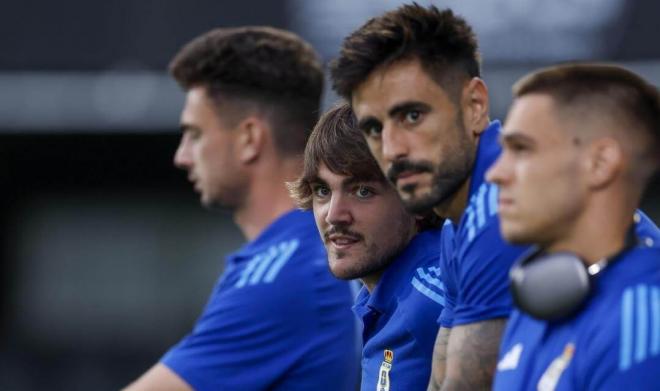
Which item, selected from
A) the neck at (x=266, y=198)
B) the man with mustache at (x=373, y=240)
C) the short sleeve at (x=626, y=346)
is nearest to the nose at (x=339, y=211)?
the man with mustache at (x=373, y=240)

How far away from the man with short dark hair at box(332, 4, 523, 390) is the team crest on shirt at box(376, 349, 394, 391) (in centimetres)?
30

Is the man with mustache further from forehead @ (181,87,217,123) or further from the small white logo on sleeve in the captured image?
forehead @ (181,87,217,123)

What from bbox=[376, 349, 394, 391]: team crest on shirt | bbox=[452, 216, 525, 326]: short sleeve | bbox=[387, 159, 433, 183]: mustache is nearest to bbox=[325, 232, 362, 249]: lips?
bbox=[376, 349, 394, 391]: team crest on shirt

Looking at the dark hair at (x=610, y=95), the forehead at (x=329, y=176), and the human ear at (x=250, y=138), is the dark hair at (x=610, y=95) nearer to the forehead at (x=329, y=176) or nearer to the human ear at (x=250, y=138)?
the forehead at (x=329, y=176)

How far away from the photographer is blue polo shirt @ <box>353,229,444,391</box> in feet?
12.5

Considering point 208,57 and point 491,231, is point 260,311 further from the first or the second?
point 491,231

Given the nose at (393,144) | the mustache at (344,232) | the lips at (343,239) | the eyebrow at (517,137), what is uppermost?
the eyebrow at (517,137)

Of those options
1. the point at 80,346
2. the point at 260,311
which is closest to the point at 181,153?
the point at 260,311

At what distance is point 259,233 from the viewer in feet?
16.6

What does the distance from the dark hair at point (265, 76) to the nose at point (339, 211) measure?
3.60 feet

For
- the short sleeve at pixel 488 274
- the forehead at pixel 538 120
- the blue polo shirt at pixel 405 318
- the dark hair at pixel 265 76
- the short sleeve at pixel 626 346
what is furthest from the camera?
the dark hair at pixel 265 76

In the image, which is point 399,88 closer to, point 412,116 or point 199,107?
point 412,116

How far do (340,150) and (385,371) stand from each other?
26.4 inches

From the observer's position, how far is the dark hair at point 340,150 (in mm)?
4031
